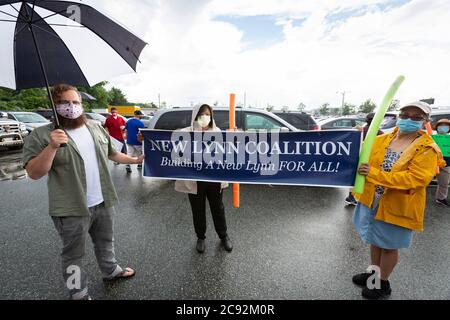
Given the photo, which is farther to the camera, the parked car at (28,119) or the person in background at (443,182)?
the parked car at (28,119)

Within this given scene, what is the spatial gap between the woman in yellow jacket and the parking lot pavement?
1.51 ft

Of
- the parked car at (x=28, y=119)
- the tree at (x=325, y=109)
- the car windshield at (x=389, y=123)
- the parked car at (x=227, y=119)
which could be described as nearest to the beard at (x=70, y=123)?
the parked car at (x=227, y=119)

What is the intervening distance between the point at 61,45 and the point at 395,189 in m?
3.22

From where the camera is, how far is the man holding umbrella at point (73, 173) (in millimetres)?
1608

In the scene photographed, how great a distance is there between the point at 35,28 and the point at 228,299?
9.85 feet

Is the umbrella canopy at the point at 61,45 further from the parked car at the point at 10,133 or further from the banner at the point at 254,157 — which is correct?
the parked car at the point at 10,133

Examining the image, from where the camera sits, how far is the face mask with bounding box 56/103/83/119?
1704mm

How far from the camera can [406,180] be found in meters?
1.72

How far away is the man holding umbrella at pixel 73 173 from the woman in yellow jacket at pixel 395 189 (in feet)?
7.49

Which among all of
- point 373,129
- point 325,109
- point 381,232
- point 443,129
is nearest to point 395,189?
point 381,232

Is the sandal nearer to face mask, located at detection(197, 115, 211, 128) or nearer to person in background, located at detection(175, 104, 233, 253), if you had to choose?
person in background, located at detection(175, 104, 233, 253)

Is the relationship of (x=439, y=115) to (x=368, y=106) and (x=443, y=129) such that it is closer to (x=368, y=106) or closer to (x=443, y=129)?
(x=443, y=129)
